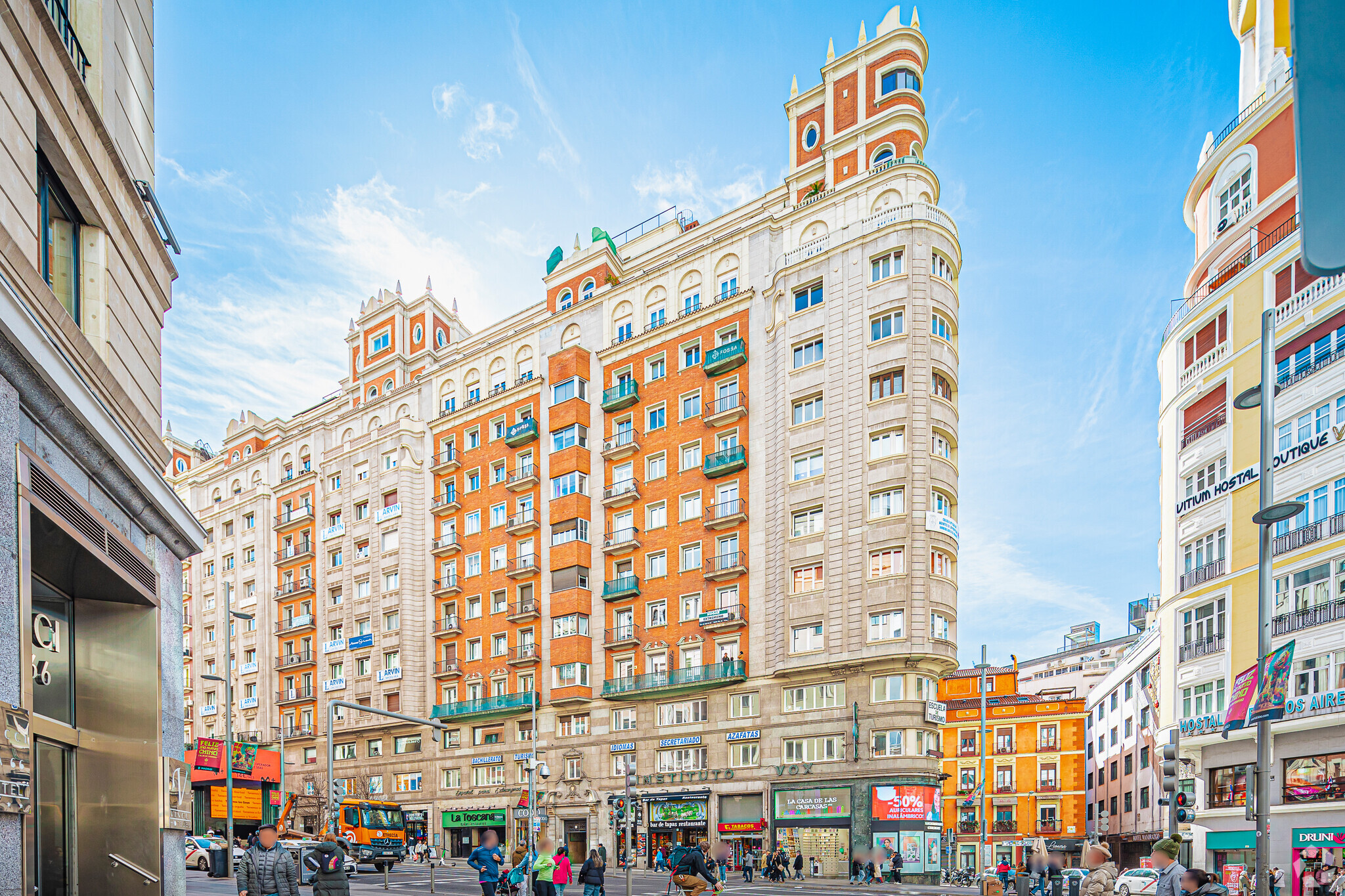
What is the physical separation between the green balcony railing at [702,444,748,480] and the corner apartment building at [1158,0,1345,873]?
737 inches

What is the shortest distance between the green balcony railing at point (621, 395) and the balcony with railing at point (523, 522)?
24.2 ft

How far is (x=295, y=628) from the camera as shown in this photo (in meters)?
68.9

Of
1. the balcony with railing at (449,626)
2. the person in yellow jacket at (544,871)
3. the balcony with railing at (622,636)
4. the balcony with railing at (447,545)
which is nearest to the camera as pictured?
the person in yellow jacket at (544,871)

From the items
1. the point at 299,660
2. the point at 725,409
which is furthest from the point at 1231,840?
the point at 299,660

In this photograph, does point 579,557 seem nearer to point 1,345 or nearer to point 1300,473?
point 1300,473

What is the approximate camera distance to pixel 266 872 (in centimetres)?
1077

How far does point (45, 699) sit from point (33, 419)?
11.9 feet

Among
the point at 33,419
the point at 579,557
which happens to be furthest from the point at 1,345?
the point at 579,557

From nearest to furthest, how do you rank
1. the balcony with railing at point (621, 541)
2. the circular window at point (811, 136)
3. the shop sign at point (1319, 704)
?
the shop sign at point (1319, 704) < the circular window at point (811, 136) < the balcony with railing at point (621, 541)

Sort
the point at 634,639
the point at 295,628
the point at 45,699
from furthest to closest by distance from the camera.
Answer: the point at 295,628, the point at 634,639, the point at 45,699

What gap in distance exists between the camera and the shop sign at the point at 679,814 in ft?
151

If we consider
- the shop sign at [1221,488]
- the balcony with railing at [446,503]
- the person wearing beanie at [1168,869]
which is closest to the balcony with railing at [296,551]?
the balcony with railing at [446,503]

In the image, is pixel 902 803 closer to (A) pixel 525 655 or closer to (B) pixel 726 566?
(B) pixel 726 566

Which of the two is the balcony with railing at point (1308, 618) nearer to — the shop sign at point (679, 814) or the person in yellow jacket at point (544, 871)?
the person in yellow jacket at point (544, 871)
